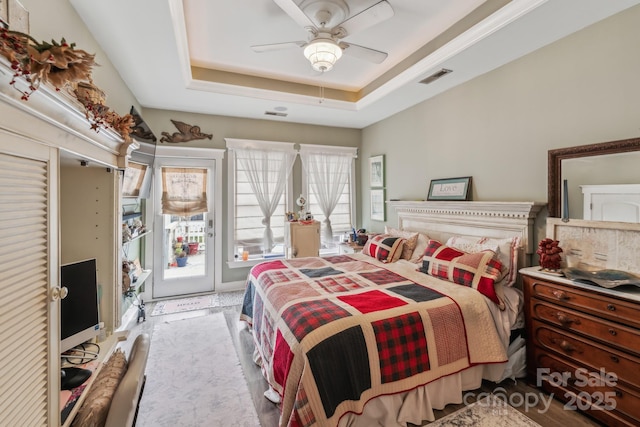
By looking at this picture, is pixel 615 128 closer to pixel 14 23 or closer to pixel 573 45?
pixel 573 45

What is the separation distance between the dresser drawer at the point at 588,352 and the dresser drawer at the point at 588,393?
0.21ft

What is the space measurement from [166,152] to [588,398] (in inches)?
193

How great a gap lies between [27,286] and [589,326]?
2855 mm

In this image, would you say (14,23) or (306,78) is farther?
(306,78)

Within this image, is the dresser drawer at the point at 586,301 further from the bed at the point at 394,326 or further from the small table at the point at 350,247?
the small table at the point at 350,247

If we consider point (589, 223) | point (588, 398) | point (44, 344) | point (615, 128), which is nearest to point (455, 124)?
point (615, 128)

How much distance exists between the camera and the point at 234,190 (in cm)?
450

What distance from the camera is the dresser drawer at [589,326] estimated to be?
170cm

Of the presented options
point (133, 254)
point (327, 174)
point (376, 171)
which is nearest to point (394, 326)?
point (133, 254)

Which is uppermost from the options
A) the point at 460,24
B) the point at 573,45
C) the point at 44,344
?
the point at 460,24

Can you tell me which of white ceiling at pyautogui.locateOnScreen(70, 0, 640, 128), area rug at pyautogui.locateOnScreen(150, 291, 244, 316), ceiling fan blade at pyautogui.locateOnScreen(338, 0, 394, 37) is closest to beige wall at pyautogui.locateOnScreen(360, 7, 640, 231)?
white ceiling at pyautogui.locateOnScreen(70, 0, 640, 128)

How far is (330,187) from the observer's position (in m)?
5.08

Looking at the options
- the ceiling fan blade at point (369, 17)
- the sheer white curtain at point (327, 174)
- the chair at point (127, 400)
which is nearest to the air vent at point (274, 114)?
the sheer white curtain at point (327, 174)

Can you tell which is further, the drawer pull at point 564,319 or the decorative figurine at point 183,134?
the decorative figurine at point 183,134
